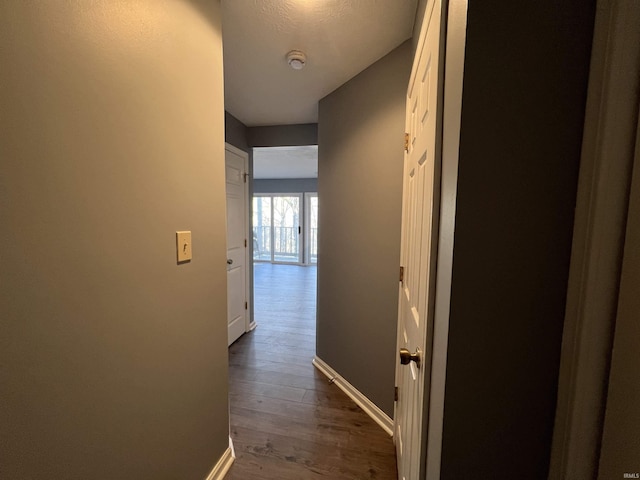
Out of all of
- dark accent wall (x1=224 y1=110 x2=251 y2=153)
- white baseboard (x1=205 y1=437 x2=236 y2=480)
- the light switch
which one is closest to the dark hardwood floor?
white baseboard (x1=205 y1=437 x2=236 y2=480)

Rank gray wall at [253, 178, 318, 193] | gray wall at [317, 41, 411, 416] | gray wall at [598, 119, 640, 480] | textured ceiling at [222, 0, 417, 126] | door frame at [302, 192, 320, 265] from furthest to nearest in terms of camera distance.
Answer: door frame at [302, 192, 320, 265]
gray wall at [253, 178, 318, 193]
gray wall at [317, 41, 411, 416]
textured ceiling at [222, 0, 417, 126]
gray wall at [598, 119, 640, 480]

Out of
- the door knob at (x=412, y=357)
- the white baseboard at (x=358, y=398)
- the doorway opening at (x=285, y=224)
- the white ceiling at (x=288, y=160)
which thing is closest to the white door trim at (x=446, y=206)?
the door knob at (x=412, y=357)

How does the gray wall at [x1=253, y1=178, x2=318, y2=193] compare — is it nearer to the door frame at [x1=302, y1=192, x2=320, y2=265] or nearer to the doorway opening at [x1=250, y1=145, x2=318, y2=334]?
the doorway opening at [x1=250, y1=145, x2=318, y2=334]

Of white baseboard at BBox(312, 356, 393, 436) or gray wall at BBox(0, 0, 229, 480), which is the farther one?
white baseboard at BBox(312, 356, 393, 436)

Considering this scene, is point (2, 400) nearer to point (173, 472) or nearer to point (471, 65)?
point (173, 472)

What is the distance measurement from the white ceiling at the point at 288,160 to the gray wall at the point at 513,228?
329 centimetres

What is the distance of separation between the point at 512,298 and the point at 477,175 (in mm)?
232

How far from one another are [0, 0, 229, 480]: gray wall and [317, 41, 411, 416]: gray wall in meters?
1.00

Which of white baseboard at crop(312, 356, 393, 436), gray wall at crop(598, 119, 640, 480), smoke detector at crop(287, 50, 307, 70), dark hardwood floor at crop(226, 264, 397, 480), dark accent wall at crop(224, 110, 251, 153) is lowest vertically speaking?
dark hardwood floor at crop(226, 264, 397, 480)

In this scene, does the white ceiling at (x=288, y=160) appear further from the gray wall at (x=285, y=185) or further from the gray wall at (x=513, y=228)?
the gray wall at (x=513, y=228)

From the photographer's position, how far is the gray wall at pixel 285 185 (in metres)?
7.26

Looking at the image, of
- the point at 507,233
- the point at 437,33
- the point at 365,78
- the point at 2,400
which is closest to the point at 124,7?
the point at 437,33

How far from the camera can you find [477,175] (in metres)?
0.47

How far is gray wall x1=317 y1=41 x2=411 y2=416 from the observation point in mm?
1626
